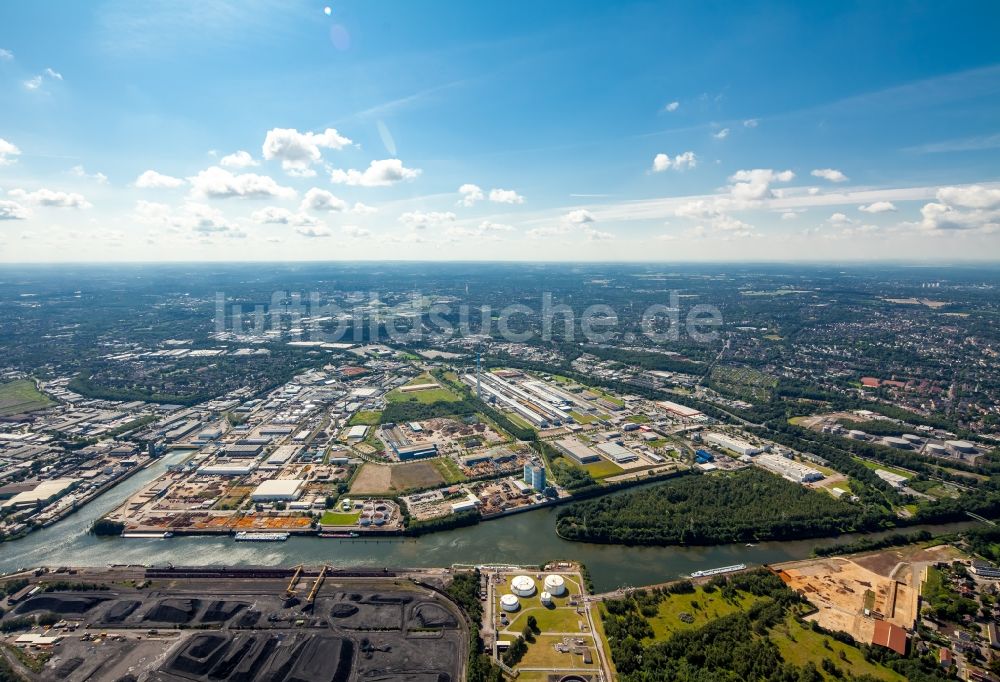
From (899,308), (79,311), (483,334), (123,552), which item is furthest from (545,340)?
(79,311)

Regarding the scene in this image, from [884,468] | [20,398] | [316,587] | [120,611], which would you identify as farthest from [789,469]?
[20,398]

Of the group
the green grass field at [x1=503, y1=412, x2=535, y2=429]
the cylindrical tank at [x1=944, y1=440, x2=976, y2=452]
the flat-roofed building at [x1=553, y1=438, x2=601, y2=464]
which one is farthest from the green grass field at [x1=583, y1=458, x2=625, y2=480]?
the cylindrical tank at [x1=944, y1=440, x2=976, y2=452]

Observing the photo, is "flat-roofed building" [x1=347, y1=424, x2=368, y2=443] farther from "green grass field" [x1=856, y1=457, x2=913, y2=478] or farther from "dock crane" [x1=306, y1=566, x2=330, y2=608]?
"green grass field" [x1=856, y1=457, x2=913, y2=478]

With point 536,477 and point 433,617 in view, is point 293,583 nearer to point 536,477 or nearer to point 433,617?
point 433,617

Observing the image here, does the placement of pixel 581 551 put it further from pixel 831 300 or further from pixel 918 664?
pixel 831 300

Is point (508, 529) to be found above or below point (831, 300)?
below

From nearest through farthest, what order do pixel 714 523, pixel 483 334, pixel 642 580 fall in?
pixel 642 580
pixel 714 523
pixel 483 334

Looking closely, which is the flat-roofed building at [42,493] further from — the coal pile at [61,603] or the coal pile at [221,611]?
the coal pile at [221,611]
